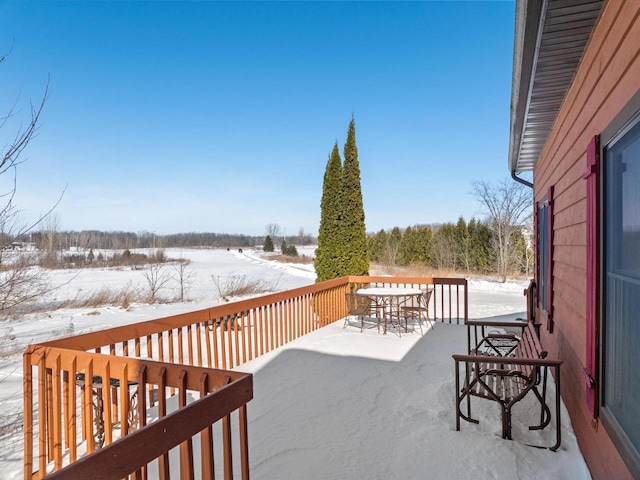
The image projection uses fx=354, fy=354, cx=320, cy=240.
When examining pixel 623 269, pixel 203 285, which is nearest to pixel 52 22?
Answer: pixel 623 269

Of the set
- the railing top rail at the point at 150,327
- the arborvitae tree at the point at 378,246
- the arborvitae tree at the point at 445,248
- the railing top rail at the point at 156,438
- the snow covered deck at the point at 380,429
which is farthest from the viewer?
the arborvitae tree at the point at 378,246

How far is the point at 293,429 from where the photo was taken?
2.74 m

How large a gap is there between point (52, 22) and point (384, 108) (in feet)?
30.3

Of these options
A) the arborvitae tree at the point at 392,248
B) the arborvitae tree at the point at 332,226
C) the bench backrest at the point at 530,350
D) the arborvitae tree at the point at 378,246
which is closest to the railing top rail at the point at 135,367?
the bench backrest at the point at 530,350

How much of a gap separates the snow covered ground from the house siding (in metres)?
0.38

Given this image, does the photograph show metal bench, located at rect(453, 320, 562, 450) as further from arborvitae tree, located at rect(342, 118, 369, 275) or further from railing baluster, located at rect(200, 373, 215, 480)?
arborvitae tree, located at rect(342, 118, 369, 275)

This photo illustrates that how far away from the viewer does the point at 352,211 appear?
316 inches

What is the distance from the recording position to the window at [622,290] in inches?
52.7

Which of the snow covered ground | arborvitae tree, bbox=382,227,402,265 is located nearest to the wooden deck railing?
the snow covered ground

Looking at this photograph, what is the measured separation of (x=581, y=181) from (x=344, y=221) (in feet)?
18.9

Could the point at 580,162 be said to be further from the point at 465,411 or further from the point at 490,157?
the point at 490,157

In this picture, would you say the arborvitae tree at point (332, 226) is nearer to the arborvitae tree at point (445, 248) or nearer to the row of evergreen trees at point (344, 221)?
the row of evergreen trees at point (344, 221)

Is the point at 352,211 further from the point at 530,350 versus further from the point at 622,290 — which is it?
the point at 622,290

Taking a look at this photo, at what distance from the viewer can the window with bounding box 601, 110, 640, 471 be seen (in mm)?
1340
